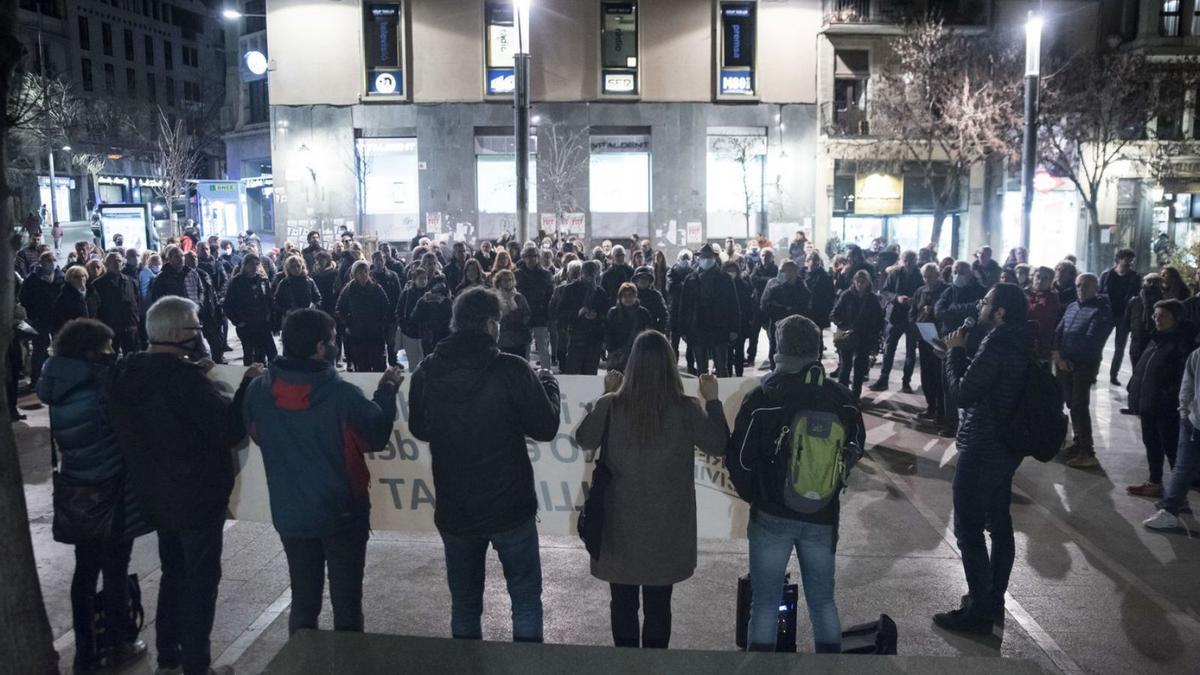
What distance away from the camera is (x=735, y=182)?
35188 mm

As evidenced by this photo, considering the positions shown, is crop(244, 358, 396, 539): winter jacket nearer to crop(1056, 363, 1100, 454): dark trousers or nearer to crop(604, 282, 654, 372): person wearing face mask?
crop(604, 282, 654, 372): person wearing face mask

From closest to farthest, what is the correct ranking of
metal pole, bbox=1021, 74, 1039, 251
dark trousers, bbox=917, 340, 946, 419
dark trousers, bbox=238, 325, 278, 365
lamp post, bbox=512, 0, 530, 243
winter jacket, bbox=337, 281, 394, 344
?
dark trousers, bbox=917, 340, 946, 419, winter jacket, bbox=337, 281, 394, 344, dark trousers, bbox=238, 325, 278, 365, lamp post, bbox=512, 0, 530, 243, metal pole, bbox=1021, 74, 1039, 251

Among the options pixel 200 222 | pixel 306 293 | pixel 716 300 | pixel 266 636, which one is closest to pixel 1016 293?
pixel 266 636

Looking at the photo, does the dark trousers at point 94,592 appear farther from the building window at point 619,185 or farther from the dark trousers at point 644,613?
the building window at point 619,185

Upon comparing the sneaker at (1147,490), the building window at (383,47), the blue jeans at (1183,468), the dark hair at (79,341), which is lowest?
the sneaker at (1147,490)

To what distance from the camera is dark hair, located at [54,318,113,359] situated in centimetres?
497

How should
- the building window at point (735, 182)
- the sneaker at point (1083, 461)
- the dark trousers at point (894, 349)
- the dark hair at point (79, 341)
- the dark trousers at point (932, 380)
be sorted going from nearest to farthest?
the dark hair at point (79, 341), the sneaker at point (1083, 461), the dark trousers at point (932, 380), the dark trousers at point (894, 349), the building window at point (735, 182)

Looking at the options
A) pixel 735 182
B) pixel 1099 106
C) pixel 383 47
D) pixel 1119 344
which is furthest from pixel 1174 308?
pixel 383 47

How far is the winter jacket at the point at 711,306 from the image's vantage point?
13070 millimetres

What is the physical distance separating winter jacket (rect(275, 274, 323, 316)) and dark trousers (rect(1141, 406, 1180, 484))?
1001 centimetres

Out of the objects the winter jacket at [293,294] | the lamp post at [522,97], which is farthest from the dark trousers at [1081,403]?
the lamp post at [522,97]

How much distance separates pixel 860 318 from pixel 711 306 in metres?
2.01

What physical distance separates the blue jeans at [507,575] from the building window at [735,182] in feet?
103

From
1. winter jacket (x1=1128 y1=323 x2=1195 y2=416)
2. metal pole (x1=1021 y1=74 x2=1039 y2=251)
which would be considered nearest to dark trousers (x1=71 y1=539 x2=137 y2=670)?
winter jacket (x1=1128 y1=323 x2=1195 y2=416)
